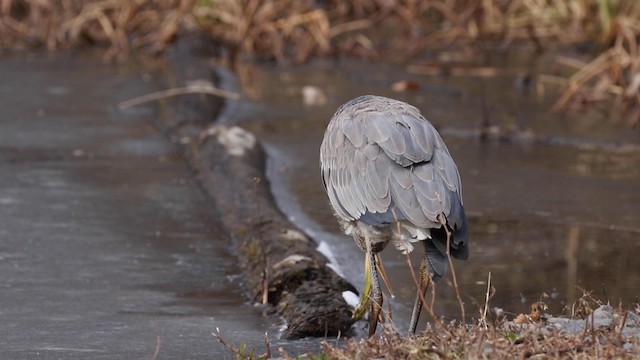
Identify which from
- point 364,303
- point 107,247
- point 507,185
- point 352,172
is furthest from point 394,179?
point 507,185

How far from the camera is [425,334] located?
4109mm

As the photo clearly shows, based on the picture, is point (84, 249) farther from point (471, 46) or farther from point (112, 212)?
point (471, 46)

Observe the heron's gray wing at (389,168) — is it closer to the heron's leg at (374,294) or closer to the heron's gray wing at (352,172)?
the heron's gray wing at (352,172)

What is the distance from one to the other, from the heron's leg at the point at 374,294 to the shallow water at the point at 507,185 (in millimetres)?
451

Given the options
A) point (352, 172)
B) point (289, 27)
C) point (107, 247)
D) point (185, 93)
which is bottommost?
point (289, 27)

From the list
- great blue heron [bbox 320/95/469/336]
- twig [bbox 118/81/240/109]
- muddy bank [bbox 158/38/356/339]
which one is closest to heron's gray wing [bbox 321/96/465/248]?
great blue heron [bbox 320/95/469/336]

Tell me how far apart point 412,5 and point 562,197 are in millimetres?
8522

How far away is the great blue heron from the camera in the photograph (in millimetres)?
4840

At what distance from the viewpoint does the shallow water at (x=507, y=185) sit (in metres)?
6.20

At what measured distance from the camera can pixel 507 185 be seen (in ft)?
27.5

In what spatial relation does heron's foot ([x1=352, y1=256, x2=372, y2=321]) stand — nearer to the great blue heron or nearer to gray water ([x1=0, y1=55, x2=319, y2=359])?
the great blue heron

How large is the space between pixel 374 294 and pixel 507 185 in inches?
135

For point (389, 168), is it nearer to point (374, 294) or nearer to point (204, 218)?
point (374, 294)

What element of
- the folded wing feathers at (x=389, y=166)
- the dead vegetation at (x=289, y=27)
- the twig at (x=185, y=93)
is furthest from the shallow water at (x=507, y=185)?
the dead vegetation at (x=289, y=27)
